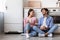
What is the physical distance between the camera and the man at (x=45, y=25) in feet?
12.8

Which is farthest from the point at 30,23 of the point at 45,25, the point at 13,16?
the point at 13,16

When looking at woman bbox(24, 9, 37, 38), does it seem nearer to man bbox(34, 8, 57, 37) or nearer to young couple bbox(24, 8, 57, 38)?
young couple bbox(24, 8, 57, 38)

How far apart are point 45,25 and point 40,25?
5.1 inches

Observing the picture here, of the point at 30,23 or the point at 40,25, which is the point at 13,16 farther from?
the point at 40,25

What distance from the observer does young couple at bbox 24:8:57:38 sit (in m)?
3.92

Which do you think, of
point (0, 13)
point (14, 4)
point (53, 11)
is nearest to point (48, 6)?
point (53, 11)

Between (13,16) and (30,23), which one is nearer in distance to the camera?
(30,23)

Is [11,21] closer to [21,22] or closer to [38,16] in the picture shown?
[21,22]

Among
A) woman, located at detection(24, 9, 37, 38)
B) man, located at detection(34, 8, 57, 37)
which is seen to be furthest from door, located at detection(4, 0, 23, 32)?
man, located at detection(34, 8, 57, 37)

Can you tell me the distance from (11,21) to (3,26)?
1.03ft

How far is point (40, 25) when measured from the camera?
4109 mm

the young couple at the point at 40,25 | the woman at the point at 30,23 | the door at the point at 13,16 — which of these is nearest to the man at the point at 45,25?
the young couple at the point at 40,25

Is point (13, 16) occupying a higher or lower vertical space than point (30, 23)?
higher

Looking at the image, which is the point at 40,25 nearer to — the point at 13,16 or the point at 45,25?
the point at 45,25
